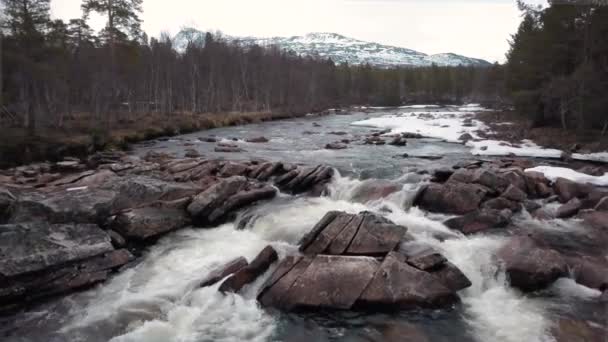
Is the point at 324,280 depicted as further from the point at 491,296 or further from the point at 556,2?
the point at 556,2

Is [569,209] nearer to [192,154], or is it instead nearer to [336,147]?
[336,147]

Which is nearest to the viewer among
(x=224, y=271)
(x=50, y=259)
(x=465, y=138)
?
(x=50, y=259)

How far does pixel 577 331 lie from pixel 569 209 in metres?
6.98

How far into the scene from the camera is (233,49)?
68.2 m

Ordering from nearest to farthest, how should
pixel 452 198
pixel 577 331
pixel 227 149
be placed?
1. pixel 577 331
2. pixel 452 198
3. pixel 227 149

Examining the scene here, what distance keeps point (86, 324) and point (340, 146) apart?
2088cm

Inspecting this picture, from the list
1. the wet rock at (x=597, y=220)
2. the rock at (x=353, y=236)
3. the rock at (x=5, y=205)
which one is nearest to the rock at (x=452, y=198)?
the wet rock at (x=597, y=220)

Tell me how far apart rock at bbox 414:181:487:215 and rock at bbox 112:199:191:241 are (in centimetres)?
856

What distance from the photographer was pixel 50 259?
29.2 ft

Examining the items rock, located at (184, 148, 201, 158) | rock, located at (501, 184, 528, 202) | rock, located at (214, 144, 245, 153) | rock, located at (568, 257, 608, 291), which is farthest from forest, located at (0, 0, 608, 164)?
rock, located at (568, 257, 608, 291)

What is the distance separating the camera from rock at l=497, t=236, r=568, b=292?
8516mm

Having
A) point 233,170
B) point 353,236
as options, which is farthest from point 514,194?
point 233,170

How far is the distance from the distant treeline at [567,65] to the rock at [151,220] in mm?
23682

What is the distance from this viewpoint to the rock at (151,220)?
38.2ft
